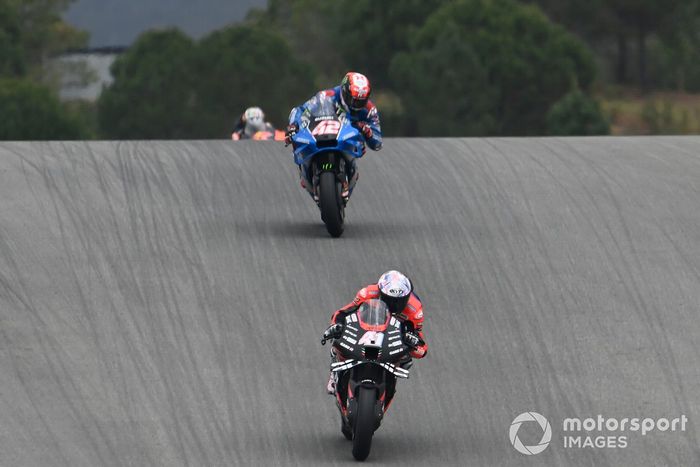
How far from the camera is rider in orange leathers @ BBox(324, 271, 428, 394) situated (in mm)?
15141

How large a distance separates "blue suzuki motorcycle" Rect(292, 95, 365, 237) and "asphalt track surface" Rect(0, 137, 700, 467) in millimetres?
676

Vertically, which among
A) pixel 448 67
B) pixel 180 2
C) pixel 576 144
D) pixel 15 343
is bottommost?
pixel 180 2

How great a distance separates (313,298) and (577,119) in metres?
45.0

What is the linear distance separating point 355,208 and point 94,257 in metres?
4.36

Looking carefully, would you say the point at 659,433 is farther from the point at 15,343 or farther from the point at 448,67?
the point at 448,67

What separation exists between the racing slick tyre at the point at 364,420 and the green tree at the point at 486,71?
53602 millimetres

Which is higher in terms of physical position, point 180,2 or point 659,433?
point 659,433

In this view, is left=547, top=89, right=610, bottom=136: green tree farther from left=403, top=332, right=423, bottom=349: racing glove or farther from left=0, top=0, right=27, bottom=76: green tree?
left=403, top=332, right=423, bottom=349: racing glove

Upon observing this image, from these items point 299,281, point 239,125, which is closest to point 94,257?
point 299,281

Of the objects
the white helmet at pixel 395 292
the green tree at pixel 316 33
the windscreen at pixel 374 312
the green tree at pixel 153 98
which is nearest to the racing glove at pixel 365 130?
the white helmet at pixel 395 292

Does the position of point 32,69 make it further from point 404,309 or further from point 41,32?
point 404,309

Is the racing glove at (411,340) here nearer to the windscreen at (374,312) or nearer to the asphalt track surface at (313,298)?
the windscreen at (374,312)

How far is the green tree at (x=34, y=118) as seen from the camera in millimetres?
68188

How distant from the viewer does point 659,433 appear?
16312 millimetres
